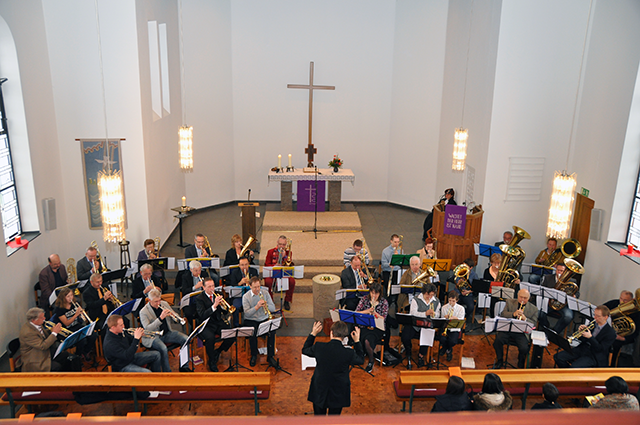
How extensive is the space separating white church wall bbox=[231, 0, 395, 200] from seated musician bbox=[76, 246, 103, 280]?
819 centimetres

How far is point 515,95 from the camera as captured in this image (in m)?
11.1

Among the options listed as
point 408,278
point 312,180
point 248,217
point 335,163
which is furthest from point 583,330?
point 335,163

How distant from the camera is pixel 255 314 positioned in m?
8.36

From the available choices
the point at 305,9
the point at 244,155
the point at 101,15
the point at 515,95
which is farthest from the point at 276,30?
the point at 515,95

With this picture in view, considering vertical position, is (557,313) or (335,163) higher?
(335,163)

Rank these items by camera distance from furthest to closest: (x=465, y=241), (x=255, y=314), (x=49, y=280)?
(x=465, y=241)
(x=49, y=280)
(x=255, y=314)

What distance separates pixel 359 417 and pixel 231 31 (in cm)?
1660

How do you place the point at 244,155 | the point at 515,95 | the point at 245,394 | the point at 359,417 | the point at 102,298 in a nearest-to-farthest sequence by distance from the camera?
1. the point at 359,417
2. the point at 245,394
3. the point at 102,298
4. the point at 515,95
5. the point at 244,155

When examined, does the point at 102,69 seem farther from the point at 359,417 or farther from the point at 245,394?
the point at 359,417

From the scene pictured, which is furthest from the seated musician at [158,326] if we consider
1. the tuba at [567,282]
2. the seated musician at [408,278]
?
the tuba at [567,282]

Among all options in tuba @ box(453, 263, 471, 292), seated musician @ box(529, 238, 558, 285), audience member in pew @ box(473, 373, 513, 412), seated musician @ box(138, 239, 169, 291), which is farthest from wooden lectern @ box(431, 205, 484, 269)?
seated musician @ box(138, 239, 169, 291)

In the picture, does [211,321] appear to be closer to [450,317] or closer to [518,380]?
[450,317]

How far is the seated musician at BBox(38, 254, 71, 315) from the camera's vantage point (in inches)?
344

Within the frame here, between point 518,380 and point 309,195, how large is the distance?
382 inches
